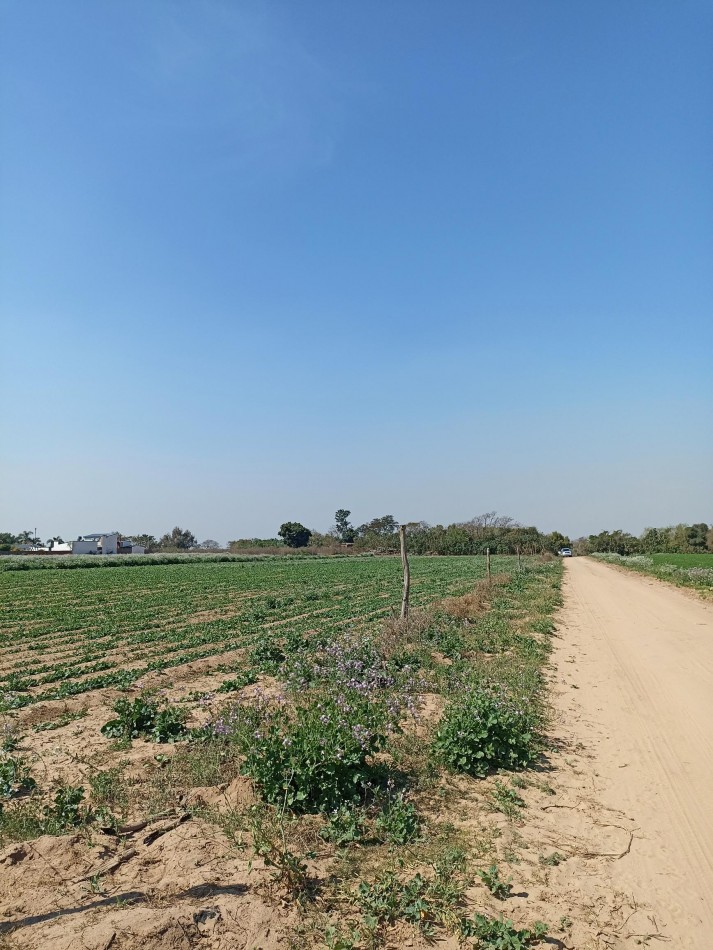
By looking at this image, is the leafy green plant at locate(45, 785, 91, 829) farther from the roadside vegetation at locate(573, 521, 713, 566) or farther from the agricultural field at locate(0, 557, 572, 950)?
the roadside vegetation at locate(573, 521, 713, 566)

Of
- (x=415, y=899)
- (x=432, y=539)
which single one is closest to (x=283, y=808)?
(x=415, y=899)

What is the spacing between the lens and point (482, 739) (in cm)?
664

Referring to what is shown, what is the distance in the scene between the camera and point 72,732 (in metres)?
7.86

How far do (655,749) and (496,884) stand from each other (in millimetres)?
4090

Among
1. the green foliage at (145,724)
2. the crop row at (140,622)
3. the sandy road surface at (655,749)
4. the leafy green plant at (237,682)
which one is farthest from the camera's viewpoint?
the crop row at (140,622)

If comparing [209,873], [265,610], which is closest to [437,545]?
[265,610]

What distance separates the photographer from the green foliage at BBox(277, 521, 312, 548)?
130 metres

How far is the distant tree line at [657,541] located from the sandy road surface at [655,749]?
3533 inches

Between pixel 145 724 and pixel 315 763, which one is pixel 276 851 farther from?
pixel 145 724

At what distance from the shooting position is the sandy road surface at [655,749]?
13.9ft

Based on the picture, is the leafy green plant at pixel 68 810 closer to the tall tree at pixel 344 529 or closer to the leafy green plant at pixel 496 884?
the leafy green plant at pixel 496 884

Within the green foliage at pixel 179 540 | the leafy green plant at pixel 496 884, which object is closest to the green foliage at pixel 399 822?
the leafy green plant at pixel 496 884

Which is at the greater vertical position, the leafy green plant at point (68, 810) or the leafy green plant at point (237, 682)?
the leafy green plant at point (68, 810)

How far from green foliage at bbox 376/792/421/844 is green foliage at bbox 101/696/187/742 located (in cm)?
348
